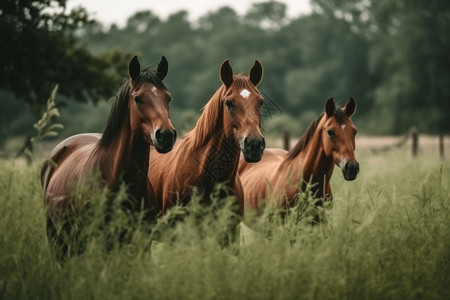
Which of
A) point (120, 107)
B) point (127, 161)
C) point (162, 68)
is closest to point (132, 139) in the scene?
point (127, 161)

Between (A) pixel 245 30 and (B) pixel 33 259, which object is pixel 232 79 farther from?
(A) pixel 245 30

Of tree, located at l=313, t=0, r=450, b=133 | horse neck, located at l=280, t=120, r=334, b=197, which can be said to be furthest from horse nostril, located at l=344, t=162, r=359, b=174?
tree, located at l=313, t=0, r=450, b=133

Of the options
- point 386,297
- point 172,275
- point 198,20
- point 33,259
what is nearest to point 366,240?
point 386,297

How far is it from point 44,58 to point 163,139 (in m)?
8.46

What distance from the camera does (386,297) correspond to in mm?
3447

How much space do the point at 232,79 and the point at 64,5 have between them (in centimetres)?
775

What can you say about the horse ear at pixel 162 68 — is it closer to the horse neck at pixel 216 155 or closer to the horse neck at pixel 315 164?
the horse neck at pixel 216 155

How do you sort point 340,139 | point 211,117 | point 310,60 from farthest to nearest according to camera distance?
point 310,60
point 340,139
point 211,117

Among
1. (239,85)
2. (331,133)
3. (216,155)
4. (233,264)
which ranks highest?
(239,85)

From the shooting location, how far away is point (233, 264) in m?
3.43

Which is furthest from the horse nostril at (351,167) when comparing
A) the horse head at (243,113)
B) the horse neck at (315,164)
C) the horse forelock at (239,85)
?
the horse forelock at (239,85)

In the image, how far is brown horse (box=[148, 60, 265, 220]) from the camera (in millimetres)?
4395

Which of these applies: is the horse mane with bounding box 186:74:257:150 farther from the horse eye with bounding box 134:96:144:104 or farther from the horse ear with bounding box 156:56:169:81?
the horse eye with bounding box 134:96:144:104

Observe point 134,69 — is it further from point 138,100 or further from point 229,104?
point 229,104
